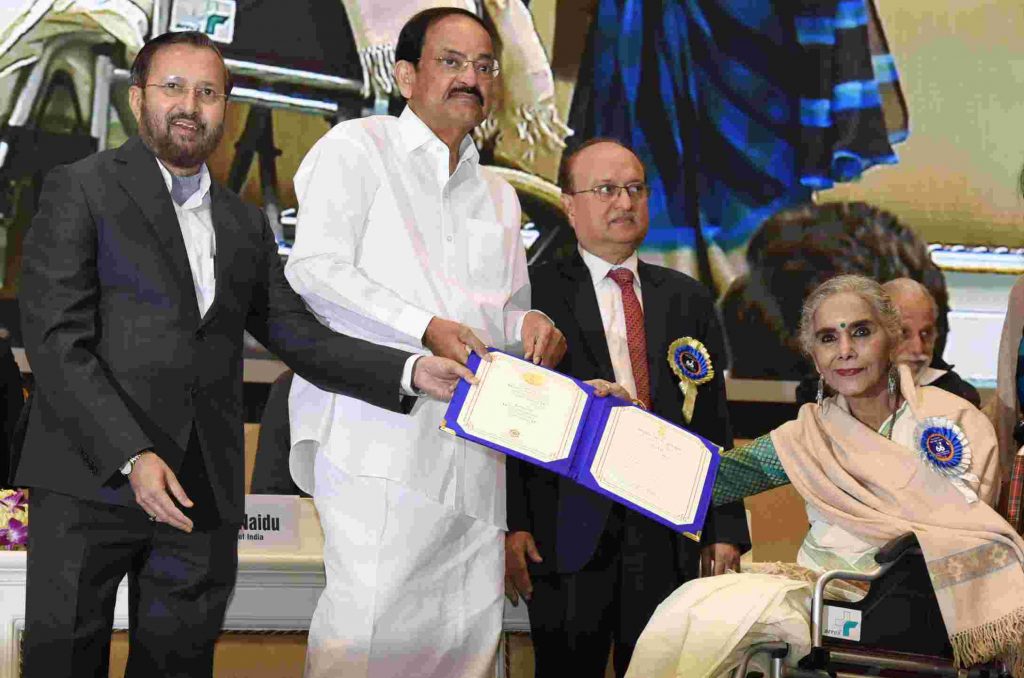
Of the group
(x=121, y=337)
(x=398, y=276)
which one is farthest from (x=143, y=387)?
(x=398, y=276)

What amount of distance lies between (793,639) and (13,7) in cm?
325

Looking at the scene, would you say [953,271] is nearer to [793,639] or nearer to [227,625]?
[793,639]

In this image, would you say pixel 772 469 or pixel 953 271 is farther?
pixel 953 271

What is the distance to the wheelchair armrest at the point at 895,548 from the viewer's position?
2.79 meters

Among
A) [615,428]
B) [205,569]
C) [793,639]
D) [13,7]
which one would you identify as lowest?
[793,639]

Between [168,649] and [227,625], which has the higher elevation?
[168,649]

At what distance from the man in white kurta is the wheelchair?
2.21ft

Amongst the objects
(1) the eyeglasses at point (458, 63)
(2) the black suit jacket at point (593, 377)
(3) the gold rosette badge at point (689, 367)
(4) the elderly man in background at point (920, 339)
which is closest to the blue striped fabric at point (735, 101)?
(4) the elderly man in background at point (920, 339)

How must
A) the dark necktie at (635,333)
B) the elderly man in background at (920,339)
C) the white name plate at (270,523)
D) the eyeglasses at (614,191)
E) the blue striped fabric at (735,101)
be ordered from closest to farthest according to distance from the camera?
1. the dark necktie at (635,333)
2. the eyeglasses at (614,191)
3. the white name plate at (270,523)
4. the elderly man in background at (920,339)
5. the blue striped fabric at (735,101)

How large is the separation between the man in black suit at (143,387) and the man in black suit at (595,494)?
2.16 feet

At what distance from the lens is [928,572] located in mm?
2820

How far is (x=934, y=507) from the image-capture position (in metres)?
2.96

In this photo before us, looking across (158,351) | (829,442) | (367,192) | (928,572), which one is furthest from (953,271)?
(158,351)

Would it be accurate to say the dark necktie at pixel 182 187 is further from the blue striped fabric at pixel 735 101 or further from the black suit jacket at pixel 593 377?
the blue striped fabric at pixel 735 101
